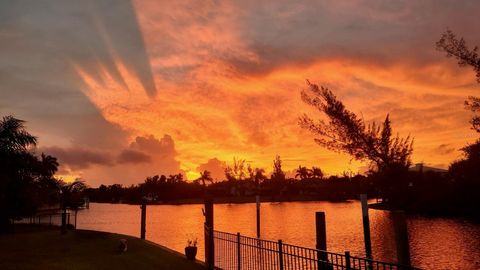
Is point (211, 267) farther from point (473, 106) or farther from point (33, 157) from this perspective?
point (33, 157)

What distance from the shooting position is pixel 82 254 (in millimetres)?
20797

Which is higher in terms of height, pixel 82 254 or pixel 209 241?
pixel 209 241

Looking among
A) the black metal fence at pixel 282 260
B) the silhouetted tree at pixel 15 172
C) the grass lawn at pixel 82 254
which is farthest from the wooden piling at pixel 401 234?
the silhouetted tree at pixel 15 172

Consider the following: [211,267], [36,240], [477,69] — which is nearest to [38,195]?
[36,240]

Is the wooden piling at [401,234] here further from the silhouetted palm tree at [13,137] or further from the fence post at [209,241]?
the silhouetted palm tree at [13,137]

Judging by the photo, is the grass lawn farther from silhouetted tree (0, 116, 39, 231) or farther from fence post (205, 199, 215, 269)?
silhouetted tree (0, 116, 39, 231)

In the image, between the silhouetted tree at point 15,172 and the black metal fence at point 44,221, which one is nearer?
the silhouetted tree at point 15,172

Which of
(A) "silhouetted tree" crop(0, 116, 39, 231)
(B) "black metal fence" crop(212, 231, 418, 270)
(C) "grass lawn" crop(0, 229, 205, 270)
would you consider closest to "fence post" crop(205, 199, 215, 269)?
(B) "black metal fence" crop(212, 231, 418, 270)

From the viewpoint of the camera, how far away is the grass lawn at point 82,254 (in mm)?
17941

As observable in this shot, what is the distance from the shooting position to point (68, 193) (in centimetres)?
5116

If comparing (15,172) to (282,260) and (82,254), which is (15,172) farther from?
(282,260)

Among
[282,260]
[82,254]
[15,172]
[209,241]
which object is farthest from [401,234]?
[15,172]

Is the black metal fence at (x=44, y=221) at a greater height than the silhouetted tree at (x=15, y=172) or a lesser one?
lesser

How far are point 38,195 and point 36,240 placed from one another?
49.1 ft
